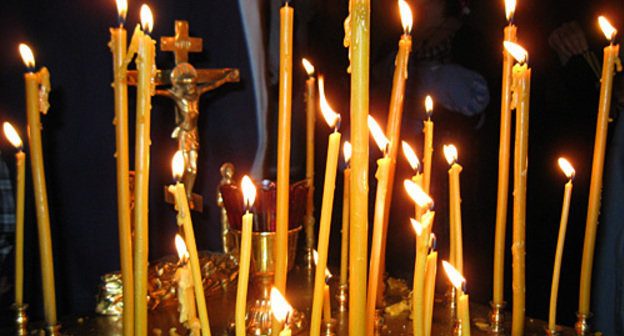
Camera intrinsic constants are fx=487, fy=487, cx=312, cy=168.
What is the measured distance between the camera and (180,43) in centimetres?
105

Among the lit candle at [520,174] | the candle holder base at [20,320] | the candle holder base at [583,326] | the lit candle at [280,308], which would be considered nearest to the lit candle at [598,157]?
the candle holder base at [583,326]

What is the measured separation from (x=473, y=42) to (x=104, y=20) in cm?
88

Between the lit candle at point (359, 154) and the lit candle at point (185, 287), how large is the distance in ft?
Result: 0.68

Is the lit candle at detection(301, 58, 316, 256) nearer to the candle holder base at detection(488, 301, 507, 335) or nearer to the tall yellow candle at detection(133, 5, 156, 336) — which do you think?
the candle holder base at detection(488, 301, 507, 335)

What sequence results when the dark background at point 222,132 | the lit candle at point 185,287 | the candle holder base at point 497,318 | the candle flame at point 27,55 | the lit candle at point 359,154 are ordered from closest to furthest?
1. the lit candle at point 359,154
2. the lit candle at point 185,287
3. the candle flame at point 27,55
4. the candle holder base at point 497,318
5. the dark background at point 222,132

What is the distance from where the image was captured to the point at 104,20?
3.49ft

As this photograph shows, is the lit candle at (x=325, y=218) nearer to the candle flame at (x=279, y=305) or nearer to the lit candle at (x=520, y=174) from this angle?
the candle flame at (x=279, y=305)

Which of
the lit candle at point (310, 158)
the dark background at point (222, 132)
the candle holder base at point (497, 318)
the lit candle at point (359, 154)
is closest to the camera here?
the lit candle at point (359, 154)

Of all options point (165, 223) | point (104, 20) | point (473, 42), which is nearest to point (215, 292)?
point (165, 223)

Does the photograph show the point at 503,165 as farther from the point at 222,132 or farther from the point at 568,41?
the point at 222,132

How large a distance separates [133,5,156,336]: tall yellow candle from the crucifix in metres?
0.44

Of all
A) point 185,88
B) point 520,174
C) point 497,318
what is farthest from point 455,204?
point 185,88

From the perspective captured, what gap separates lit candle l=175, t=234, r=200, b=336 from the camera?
582 mm

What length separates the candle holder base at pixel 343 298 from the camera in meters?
0.90
